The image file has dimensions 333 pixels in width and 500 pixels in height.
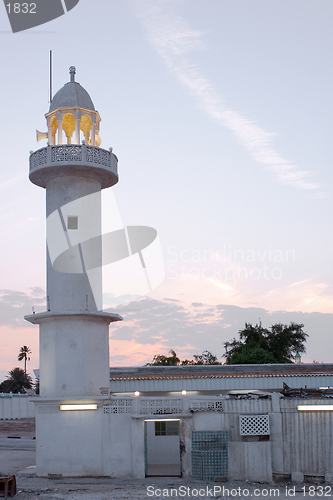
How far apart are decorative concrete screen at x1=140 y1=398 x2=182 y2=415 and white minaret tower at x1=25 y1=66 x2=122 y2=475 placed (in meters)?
1.73

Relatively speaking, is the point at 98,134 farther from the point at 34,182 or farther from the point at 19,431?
the point at 19,431

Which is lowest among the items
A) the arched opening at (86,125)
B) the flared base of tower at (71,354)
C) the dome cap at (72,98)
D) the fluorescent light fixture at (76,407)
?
the fluorescent light fixture at (76,407)

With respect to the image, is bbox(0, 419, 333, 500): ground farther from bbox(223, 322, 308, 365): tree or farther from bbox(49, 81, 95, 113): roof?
bbox(223, 322, 308, 365): tree

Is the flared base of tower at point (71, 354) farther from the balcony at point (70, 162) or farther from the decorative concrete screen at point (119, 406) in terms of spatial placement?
the balcony at point (70, 162)

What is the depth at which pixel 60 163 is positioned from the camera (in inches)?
966

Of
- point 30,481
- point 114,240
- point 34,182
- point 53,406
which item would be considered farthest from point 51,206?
point 30,481

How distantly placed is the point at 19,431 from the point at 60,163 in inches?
1008

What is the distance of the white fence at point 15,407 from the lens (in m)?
50.1

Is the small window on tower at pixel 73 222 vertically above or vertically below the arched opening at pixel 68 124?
below

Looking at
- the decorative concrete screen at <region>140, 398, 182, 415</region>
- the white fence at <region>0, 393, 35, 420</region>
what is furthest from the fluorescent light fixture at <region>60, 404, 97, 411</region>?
the white fence at <region>0, 393, 35, 420</region>

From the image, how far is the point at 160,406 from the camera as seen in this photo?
22.8 m

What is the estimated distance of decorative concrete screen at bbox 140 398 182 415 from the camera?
22719 mm

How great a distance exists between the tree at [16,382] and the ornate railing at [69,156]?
67.5 metres

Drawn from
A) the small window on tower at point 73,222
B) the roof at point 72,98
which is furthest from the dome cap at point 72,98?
the small window on tower at point 73,222
